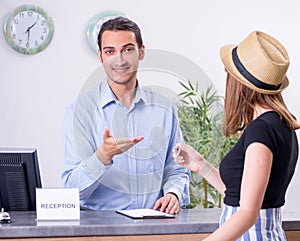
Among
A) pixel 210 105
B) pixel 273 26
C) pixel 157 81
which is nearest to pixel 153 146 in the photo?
pixel 157 81

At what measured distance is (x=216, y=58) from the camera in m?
4.52

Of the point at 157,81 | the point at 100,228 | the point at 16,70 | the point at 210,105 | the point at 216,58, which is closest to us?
the point at 100,228

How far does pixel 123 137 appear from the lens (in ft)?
8.01

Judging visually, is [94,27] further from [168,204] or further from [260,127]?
[260,127]

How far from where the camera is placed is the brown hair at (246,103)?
182cm

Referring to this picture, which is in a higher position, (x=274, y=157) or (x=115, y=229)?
(x=274, y=157)

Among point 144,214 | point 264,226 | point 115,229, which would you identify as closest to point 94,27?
point 144,214

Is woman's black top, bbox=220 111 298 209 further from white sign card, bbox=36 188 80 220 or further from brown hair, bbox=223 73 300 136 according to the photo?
white sign card, bbox=36 188 80 220

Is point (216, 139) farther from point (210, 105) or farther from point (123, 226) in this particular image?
point (210, 105)

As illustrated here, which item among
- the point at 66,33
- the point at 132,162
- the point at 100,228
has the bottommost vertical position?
the point at 100,228

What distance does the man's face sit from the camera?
245cm

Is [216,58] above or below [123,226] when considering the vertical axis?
above

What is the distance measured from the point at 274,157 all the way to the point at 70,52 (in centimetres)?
274

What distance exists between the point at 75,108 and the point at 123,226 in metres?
0.62
